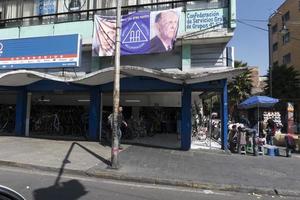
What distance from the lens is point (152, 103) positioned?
68.0ft

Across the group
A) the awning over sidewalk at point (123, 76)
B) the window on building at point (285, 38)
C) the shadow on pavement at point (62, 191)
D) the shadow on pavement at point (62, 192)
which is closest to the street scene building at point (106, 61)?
the awning over sidewalk at point (123, 76)

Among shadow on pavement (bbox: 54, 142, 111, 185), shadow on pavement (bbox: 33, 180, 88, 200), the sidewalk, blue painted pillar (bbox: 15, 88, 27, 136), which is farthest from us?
blue painted pillar (bbox: 15, 88, 27, 136)

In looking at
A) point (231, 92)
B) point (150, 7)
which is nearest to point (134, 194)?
point (150, 7)

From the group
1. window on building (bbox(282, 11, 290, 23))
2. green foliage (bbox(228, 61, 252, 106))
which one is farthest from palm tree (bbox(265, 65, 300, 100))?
window on building (bbox(282, 11, 290, 23))

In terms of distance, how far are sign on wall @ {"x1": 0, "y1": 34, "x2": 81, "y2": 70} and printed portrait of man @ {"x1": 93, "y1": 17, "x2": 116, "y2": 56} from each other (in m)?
0.86

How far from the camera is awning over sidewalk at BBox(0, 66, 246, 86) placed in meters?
13.9

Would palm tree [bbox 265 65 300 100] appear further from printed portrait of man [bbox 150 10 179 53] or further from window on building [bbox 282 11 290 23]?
printed portrait of man [bbox 150 10 179 53]

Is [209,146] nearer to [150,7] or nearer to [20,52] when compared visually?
[150,7]

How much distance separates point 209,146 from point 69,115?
8581 mm

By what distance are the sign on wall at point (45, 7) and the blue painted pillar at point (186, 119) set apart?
29.8ft

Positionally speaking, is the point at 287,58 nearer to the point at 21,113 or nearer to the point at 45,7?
the point at 45,7

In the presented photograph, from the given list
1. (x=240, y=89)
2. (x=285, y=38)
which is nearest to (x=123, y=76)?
(x=240, y=89)

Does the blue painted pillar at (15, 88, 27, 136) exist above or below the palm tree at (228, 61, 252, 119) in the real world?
below

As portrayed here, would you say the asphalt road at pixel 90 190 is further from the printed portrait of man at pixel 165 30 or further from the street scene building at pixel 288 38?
the street scene building at pixel 288 38
